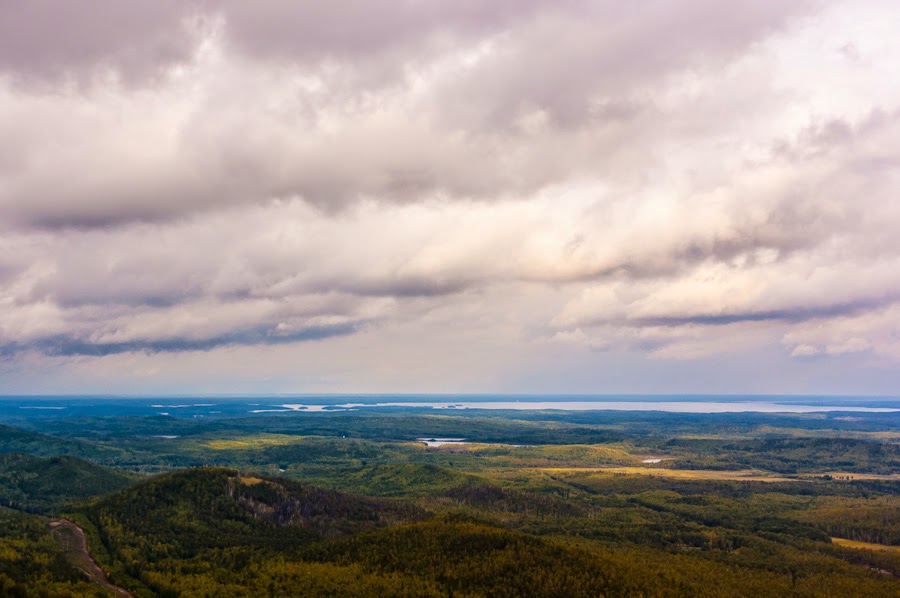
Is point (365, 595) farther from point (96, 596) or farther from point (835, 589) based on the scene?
point (835, 589)

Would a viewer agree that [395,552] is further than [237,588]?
Yes

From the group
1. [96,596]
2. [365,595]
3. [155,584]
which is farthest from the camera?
[155,584]

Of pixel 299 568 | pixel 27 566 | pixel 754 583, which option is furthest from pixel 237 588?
pixel 754 583

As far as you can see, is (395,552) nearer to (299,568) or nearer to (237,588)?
(299,568)

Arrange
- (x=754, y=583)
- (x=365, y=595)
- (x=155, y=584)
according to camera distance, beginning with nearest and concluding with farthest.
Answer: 1. (x=365, y=595)
2. (x=155, y=584)
3. (x=754, y=583)

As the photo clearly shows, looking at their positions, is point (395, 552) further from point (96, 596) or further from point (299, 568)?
point (96, 596)

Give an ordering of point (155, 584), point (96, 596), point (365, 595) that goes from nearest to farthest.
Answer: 1. point (96, 596)
2. point (365, 595)
3. point (155, 584)

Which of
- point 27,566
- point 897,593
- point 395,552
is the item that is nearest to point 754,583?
point 897,593

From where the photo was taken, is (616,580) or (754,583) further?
(754,583)

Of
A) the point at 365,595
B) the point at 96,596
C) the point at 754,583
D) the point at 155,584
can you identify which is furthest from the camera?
the point at 754,583
